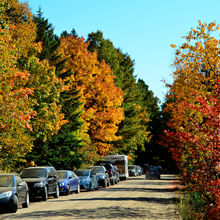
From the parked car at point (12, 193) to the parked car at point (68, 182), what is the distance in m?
7.65

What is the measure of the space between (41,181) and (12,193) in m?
5.67

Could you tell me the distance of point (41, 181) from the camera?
22484 mm

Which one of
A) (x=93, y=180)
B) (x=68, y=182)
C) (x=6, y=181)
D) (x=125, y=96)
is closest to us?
(x=6, y=181)

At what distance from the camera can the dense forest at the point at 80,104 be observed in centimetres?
1473

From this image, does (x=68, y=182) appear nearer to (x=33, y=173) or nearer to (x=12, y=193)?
(x=33, y=173)

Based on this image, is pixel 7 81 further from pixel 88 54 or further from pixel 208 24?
pixel 88 54

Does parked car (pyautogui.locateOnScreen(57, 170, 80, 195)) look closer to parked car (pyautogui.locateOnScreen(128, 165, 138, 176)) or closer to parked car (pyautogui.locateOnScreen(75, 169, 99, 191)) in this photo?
parked car (pyautogui.locateOnScreen(75, 169, 99, 191))

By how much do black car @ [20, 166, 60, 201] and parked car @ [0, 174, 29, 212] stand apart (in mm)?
3292

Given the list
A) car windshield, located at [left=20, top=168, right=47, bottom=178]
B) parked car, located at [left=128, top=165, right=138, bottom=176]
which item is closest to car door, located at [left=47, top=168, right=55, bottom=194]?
car windshield, located at [left=20, top=168, right=47, bottom=178]

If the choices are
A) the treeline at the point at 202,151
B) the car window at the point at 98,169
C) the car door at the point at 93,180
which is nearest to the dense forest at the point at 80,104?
the treeline at the point at 202,151

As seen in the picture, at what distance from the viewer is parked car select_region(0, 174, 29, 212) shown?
650 inches

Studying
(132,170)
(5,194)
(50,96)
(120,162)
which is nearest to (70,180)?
(50,96)

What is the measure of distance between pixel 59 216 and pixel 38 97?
15.3m

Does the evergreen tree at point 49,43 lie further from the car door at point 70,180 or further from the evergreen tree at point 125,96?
the evergreen tree at point 125,96
